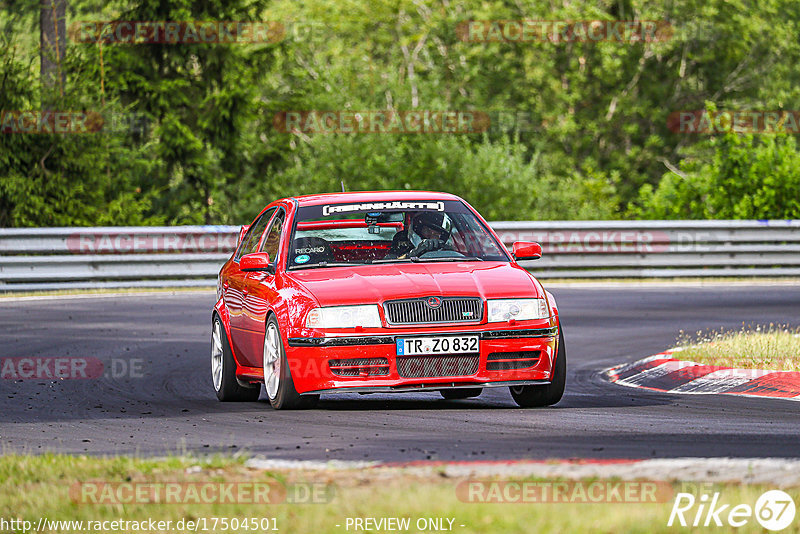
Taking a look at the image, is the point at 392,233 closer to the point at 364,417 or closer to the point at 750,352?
the point at 364,417

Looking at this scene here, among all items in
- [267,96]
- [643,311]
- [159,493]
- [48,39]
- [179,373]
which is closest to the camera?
[159,493]

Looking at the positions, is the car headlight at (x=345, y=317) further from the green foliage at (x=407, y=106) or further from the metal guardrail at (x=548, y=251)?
the green foliage at (x=407, y=106)

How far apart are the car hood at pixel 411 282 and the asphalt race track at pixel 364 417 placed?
2.58 feet

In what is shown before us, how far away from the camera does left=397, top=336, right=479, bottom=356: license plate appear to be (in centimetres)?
913

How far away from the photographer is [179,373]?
1266 cm

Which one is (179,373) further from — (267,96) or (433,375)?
(267,96)

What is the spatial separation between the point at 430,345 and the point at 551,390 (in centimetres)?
104

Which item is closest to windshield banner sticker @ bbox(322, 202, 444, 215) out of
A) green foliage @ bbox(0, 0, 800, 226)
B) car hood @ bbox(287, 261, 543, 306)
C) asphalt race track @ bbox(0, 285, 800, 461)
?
car hood @ bbox(287, 261, 543, 306)

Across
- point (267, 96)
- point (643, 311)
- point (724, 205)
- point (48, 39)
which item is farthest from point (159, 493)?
point (267, 96)

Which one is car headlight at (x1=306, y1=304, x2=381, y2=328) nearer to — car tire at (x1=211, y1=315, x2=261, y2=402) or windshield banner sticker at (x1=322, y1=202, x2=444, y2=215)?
windshield banner sticker at (x1=322, y1=202, x2=444, y2=215)

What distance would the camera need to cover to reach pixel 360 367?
9.19 m

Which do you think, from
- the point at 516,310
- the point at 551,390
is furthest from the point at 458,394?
the point at 516,310

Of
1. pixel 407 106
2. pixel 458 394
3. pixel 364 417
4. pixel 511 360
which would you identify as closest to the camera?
pixel 364 417

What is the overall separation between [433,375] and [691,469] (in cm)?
315
